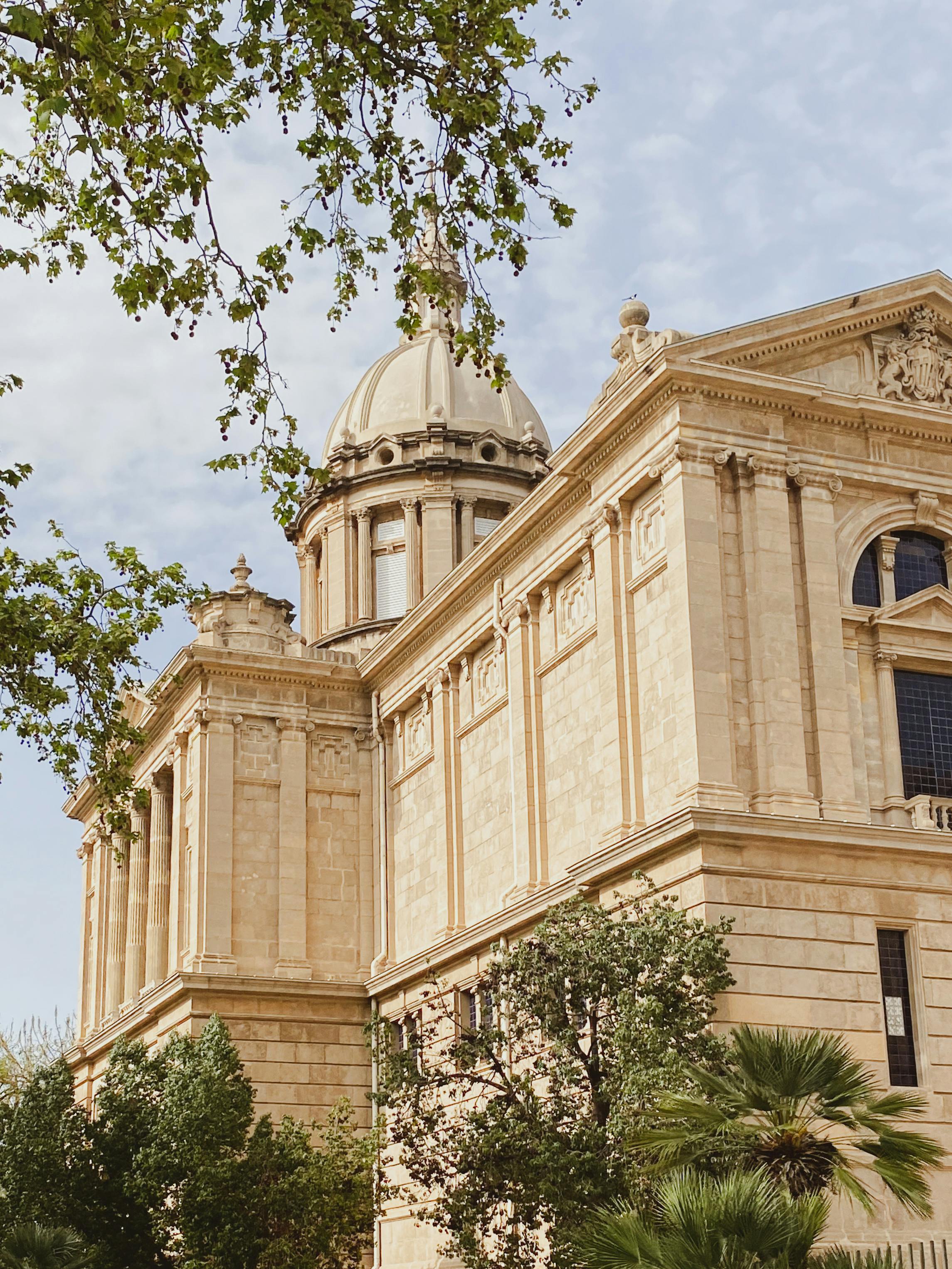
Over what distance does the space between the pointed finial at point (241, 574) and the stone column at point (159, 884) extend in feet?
17.6

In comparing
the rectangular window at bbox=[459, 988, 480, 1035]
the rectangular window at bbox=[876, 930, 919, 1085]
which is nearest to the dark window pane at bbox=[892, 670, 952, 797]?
the rectangular window at bbox=[876, 930, 919, 1085]

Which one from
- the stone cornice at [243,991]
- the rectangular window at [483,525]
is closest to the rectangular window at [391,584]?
the rectangular window at [483,525]

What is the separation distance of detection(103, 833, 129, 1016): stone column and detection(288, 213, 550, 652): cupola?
343 inches

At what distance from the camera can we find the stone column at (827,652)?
29719mm

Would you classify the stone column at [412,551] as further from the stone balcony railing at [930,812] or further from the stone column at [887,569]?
the stone balcony railing at [930,812]

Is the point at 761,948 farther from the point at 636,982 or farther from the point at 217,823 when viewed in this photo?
the point at 217,823

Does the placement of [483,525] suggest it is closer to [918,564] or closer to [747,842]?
[918,564]

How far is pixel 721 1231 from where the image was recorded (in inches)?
703

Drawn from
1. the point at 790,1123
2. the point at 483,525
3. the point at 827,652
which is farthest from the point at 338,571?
the point at 790,1123

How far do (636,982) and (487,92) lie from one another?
14.2 m

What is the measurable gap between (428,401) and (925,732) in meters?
27.2

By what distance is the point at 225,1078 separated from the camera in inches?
1336

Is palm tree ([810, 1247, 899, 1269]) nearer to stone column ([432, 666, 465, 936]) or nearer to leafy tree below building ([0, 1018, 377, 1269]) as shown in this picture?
leafy tree below building ([0, 1018, 377, 1269])

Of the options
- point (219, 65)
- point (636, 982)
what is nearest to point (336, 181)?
point (219, 65)
